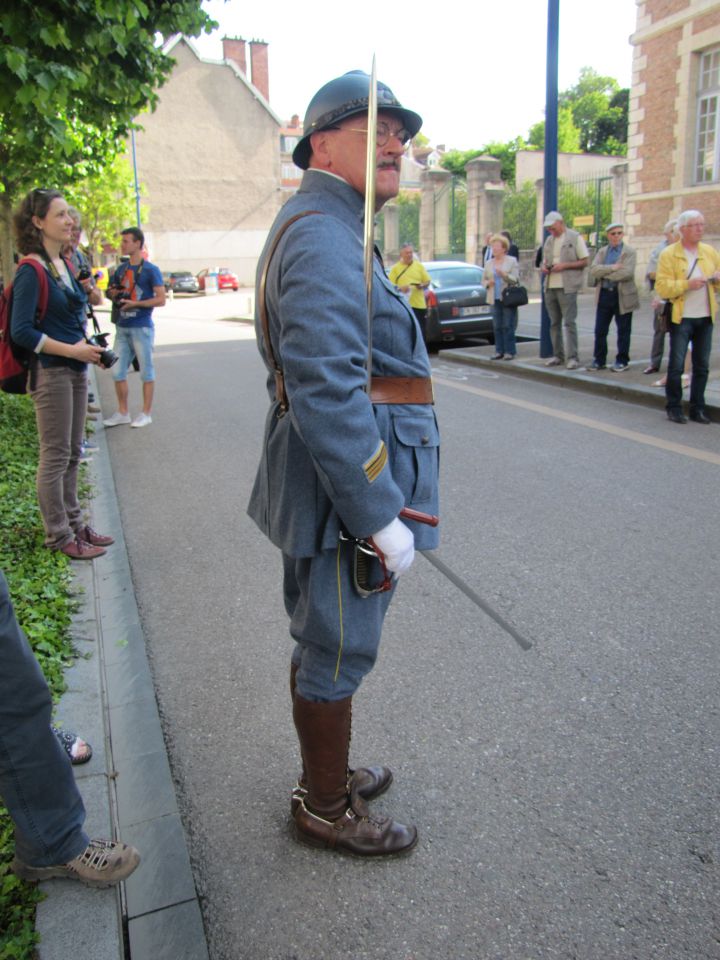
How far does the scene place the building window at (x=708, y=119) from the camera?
17906mm

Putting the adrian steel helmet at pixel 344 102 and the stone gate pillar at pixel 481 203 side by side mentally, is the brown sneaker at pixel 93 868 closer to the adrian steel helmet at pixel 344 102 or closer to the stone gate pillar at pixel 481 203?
the adrian steel helmet at pixel 344 102

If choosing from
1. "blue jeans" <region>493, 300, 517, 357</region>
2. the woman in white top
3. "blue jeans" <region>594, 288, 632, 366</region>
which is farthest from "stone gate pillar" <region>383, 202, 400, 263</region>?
"blue jeans" <region>594, 288, 632, 366</region>

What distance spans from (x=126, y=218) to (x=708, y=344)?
39863 mm

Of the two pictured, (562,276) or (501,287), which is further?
(501,287)

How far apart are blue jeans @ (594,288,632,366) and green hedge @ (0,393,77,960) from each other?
685 centimetres

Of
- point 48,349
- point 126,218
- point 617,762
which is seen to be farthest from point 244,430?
point 126,218

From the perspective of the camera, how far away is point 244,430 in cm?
838

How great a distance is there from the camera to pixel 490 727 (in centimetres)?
297

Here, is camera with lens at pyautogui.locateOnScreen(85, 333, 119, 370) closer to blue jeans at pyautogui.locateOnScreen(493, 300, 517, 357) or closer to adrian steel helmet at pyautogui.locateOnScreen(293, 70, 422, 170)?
adrian steel helmet at pyautogui.locateOnScreen(293, 70, 422, 170)

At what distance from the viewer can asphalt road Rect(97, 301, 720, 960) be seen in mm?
2139

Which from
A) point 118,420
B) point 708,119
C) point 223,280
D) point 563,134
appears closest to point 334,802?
point 118,420

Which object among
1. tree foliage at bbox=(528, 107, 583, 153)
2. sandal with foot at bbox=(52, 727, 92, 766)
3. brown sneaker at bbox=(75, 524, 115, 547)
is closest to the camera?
sandal with foot at bbox=(52, 727, 92, 766)

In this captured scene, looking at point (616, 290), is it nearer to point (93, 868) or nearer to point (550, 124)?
point (550, 124)

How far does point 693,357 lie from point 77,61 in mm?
5914
